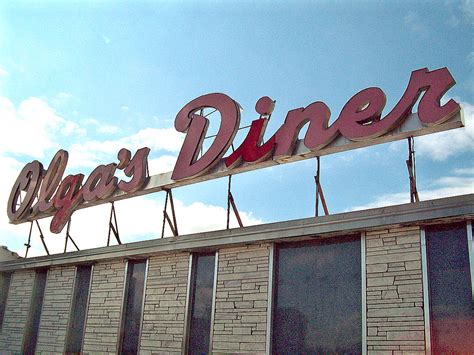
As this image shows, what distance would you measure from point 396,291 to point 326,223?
1777mm

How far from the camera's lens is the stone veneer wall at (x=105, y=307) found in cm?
1451

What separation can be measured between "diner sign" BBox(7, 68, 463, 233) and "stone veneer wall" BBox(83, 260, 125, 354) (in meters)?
2.24

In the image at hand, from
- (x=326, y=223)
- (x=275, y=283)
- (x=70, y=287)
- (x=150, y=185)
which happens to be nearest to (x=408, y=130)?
(x=326, y=223)

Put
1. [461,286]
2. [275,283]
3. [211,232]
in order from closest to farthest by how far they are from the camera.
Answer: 1. [461,286]
2. [275,283]
3. [211,232]

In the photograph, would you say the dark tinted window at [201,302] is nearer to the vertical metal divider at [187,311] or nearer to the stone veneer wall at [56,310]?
the vertical metal divider at [187,311]

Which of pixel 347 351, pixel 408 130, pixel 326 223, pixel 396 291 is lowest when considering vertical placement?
pixel 347 351

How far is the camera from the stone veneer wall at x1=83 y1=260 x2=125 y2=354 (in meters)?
14.5

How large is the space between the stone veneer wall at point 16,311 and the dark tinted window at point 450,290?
40.0ft

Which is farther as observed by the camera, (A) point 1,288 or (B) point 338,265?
(A) point 1,288

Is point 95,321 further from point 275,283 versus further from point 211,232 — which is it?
point 275,283

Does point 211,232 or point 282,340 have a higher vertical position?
point 211,232

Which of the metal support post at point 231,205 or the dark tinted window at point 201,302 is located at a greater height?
the metal support post at point 231,205

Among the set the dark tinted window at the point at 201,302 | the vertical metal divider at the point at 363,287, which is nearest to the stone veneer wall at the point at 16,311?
the dark tinted window at the point at 201,302

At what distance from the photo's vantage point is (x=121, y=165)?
1686cm
